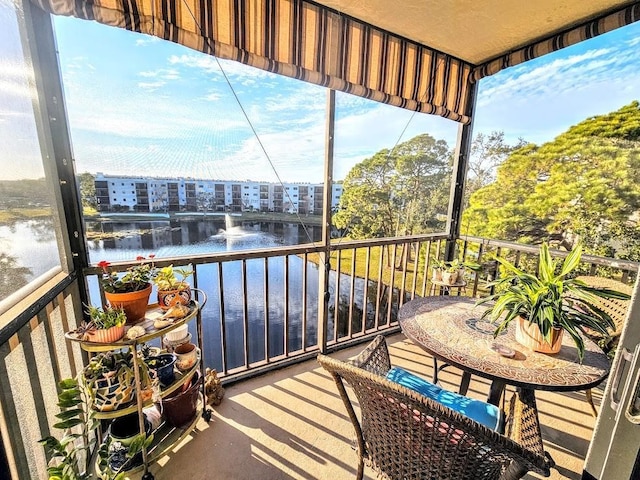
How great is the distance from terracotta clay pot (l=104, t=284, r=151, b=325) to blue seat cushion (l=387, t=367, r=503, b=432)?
1.24 m

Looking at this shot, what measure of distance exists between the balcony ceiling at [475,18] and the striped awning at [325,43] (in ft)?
0.14

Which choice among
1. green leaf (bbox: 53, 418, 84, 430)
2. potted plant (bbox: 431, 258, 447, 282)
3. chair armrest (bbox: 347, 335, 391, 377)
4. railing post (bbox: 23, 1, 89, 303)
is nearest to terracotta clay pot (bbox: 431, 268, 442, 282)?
potted plant (bbox: 431, 258, 447, 282)

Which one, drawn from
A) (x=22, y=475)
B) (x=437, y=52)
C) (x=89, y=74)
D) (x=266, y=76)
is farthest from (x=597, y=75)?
(x=22, y=475)

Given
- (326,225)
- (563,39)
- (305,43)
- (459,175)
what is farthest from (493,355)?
(563,39)

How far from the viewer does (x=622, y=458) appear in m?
0.66

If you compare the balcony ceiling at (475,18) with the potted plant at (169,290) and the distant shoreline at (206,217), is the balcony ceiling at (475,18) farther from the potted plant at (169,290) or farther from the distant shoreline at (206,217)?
the potted plant at (169,290)

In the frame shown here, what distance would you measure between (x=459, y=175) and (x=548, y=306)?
6.89 ft

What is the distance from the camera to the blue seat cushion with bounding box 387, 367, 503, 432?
46.1 inches

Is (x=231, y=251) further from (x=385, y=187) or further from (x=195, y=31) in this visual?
(x=385, y=187)

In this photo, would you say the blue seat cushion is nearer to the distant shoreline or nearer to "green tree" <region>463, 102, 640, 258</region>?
the distant shoreline

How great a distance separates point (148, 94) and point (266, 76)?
0.81m

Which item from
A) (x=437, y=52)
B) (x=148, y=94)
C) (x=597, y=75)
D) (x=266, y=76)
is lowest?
(x=148, y=94)

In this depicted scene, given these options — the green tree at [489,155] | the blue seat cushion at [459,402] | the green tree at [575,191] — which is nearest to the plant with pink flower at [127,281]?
the blue seat cushion at [459,402]

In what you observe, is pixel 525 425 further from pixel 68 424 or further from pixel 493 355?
pixel 68 424
